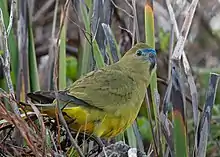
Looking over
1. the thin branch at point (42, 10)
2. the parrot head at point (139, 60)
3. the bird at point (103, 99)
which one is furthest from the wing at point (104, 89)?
the thin branch at point (42, 10)

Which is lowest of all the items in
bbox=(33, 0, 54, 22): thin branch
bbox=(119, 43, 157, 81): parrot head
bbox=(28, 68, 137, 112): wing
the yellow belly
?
the yellow belly

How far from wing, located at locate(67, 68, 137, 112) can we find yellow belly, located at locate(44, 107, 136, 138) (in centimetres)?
3

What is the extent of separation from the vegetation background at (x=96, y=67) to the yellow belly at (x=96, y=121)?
0.19ft

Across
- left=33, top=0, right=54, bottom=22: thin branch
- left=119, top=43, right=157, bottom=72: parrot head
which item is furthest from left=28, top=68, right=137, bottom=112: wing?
left=33, top=0, right=54, bottom=22: thin branch

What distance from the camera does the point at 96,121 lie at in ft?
6.35

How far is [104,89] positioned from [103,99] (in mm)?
71

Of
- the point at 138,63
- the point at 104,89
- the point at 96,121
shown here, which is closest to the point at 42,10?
the point at 138,63

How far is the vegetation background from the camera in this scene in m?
1.62

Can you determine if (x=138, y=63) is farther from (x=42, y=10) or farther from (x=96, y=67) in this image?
(x=42, y=10)

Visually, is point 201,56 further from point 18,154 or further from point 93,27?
point 18,154

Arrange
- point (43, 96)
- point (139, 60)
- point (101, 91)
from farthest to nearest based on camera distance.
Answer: point (139, 60)
point (101, 91)
point (43, 96)

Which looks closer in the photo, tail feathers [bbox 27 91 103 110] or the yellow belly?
tail feathers [bbox 27 91 103 110]

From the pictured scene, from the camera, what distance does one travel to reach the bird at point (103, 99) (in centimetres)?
185

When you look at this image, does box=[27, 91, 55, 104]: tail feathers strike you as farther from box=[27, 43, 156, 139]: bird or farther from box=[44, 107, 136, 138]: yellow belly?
box=[44, 107, 136, 138]: yellow belly
